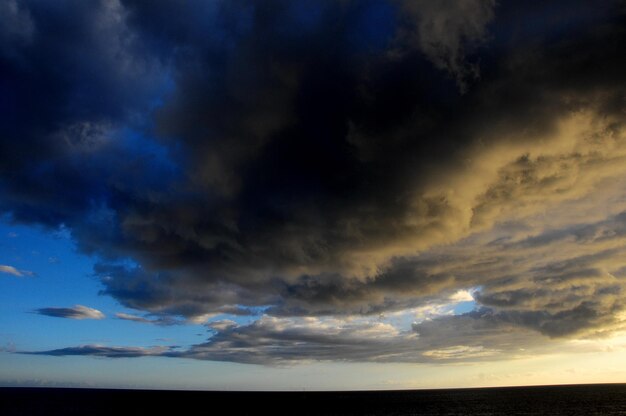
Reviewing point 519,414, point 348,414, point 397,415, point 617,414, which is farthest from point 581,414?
point 348,414

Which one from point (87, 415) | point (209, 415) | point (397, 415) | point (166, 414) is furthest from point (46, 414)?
point (397, 415)

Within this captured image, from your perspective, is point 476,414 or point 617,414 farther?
point 476,414

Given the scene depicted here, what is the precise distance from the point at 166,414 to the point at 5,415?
57458 mm

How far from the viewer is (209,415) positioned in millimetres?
144250

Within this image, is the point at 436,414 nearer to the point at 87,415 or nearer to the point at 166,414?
the point at 166,414

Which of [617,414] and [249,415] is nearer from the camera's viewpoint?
[617,414]

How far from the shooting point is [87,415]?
457 feet

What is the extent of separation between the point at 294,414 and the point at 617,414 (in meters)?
110

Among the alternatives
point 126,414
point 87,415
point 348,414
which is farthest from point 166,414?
point 348,414

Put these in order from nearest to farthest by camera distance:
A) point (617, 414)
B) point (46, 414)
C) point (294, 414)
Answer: point (617, 414)
point (46, 414)
point (294, 414)

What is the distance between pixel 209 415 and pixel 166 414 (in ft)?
50.8

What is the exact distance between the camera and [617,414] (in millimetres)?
129375

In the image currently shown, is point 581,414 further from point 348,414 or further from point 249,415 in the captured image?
point 249,415

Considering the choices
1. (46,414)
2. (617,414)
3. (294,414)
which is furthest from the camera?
(294,414)
